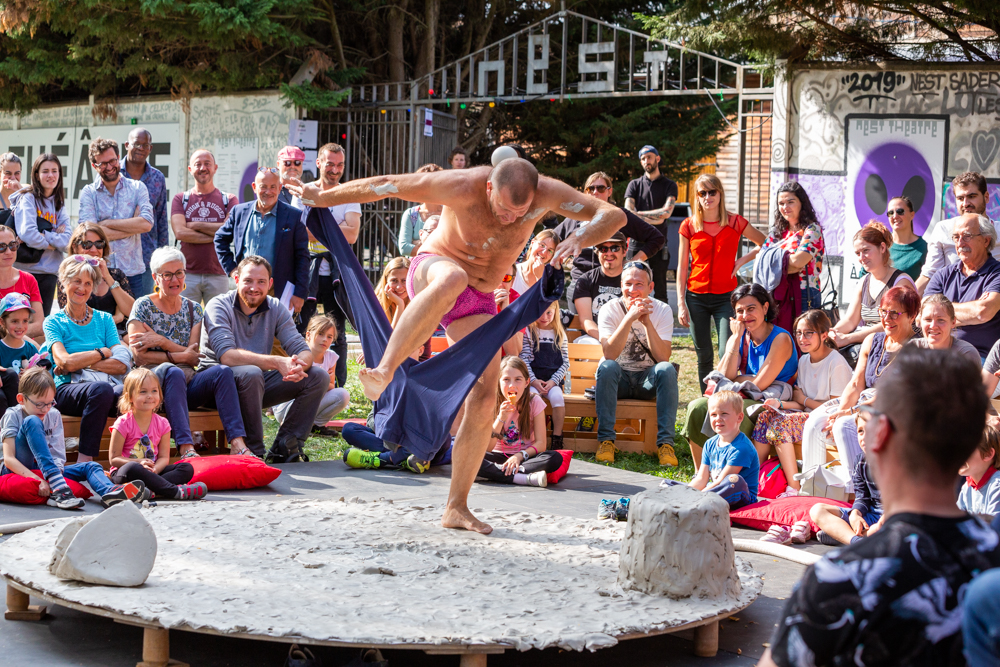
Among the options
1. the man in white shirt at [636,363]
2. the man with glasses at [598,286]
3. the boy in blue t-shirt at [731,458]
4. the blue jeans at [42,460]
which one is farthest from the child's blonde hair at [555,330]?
the blue jeans at [42,460]

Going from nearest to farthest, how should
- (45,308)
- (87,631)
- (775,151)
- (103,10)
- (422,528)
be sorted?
(87,631) < (422,528) < (45,308) < (775,151) < (103,10)

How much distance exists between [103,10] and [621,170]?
658cm

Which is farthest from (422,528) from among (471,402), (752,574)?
(752,574)

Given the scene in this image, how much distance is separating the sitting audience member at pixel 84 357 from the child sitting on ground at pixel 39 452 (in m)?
0.45

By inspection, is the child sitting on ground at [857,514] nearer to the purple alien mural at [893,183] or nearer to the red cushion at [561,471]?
the red cushion at [561,471]

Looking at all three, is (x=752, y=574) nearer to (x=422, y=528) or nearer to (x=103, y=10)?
(x=422, y=528)

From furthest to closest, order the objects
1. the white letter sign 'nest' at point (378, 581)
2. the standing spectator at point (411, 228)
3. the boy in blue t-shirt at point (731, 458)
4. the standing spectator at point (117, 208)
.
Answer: the standing spectator at point (411, 228) → the standing spectator at point (117, 208) → the boy in blue t-shirt at point (731, 458) → the white letter sign 'nest' at point (378, 581)

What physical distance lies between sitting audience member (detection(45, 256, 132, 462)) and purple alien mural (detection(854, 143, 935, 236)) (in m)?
6.97

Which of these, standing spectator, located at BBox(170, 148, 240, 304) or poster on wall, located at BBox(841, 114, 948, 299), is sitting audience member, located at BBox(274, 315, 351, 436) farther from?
poster on wall, located at BBox(841, 114, 948, 299)

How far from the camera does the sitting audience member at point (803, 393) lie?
5.71 metres

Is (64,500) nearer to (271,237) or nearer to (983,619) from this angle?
(271,237)

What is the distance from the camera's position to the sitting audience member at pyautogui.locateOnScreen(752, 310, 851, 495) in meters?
5.71

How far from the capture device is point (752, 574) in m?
3.95

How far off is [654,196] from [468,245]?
498 centimetres
